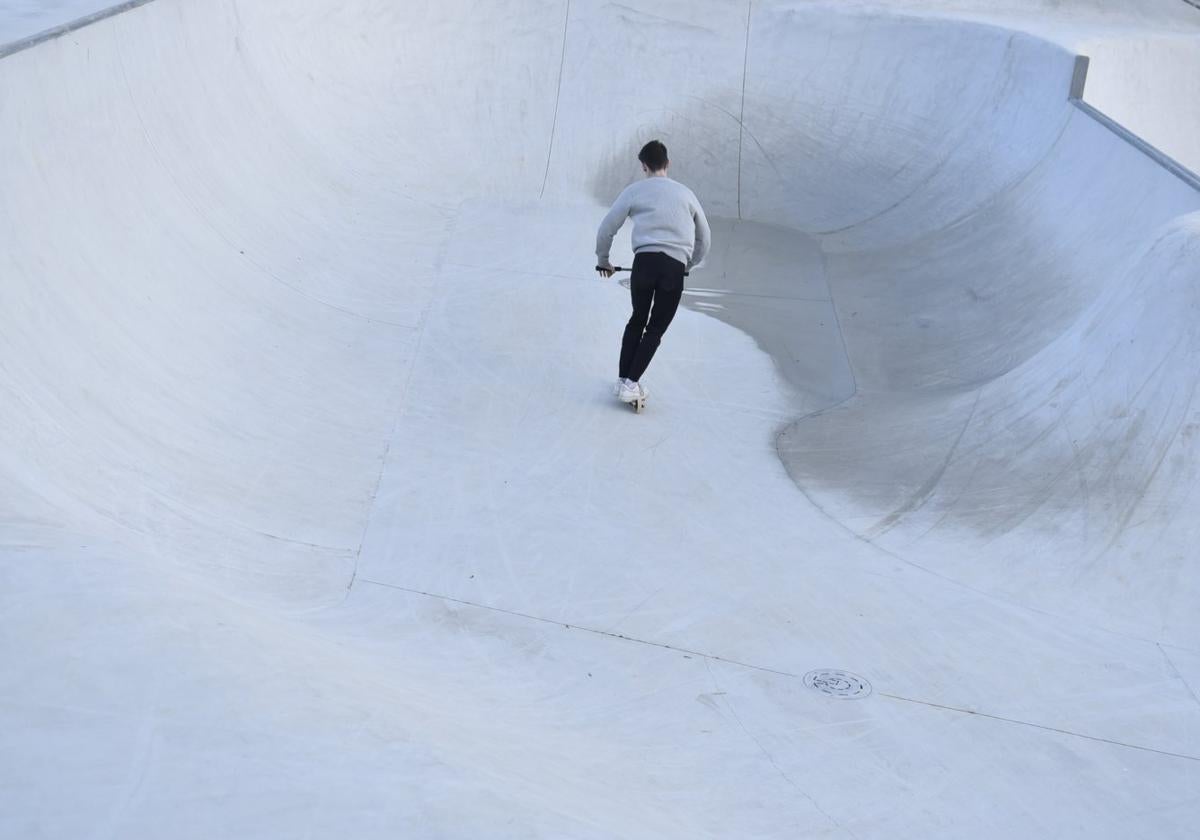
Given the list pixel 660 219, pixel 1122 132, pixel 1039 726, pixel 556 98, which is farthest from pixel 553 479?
pixel 556 98

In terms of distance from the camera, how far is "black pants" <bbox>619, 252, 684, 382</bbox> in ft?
19.7

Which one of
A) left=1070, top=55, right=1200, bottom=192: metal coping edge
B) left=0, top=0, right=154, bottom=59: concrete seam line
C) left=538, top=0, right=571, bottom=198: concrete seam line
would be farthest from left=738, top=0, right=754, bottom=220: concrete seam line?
left=0, top=0, right=154, bottom=59: concrete seam line

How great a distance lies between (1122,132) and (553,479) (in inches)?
175

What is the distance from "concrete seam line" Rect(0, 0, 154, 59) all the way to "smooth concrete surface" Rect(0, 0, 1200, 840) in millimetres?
47

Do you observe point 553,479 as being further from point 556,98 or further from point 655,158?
point 556,98

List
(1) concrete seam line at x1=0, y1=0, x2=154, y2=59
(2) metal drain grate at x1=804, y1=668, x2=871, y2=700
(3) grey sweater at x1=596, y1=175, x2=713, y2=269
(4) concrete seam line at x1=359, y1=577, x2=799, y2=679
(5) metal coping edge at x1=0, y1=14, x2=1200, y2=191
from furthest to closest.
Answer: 1. (3) grey sweater at x1=596, y1=175, x2=713, y2=269
2. (5) metal coping edge at x1=0, y1=14, x2=1200, y2=191
3. (1) concrete seam line at x1=0, y1=0, x2=154, y2=59
4. (4) concrete seam line at x1=359, y1=577, x2=799, y2=679
5. (2) metal drain grate at x1=804, y1=668, x2=871, y2=700

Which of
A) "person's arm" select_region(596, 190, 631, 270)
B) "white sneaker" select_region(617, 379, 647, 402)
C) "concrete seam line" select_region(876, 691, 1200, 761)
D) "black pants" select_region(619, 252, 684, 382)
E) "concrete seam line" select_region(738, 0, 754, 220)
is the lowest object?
"concrete seam line" select_region(876, 691, 1200, 761)

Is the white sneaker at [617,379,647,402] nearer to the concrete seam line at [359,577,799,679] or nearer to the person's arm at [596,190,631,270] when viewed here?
the person's arm at [596,190,631,270]

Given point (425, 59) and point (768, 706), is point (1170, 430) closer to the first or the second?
point (768, 706)

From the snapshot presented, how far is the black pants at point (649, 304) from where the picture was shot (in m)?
6.01

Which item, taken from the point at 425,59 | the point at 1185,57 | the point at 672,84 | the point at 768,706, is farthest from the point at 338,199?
the point at 1185,57

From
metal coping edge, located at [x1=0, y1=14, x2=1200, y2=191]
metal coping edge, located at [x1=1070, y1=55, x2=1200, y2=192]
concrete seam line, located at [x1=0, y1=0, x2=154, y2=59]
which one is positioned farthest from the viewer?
metal coping edge, located at [x1=1070, y1=55, x2=1200, y2=192]

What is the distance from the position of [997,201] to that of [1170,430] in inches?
159

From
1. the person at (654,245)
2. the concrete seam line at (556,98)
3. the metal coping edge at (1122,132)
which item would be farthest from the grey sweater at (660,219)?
the concrete seam line at (556,98)
